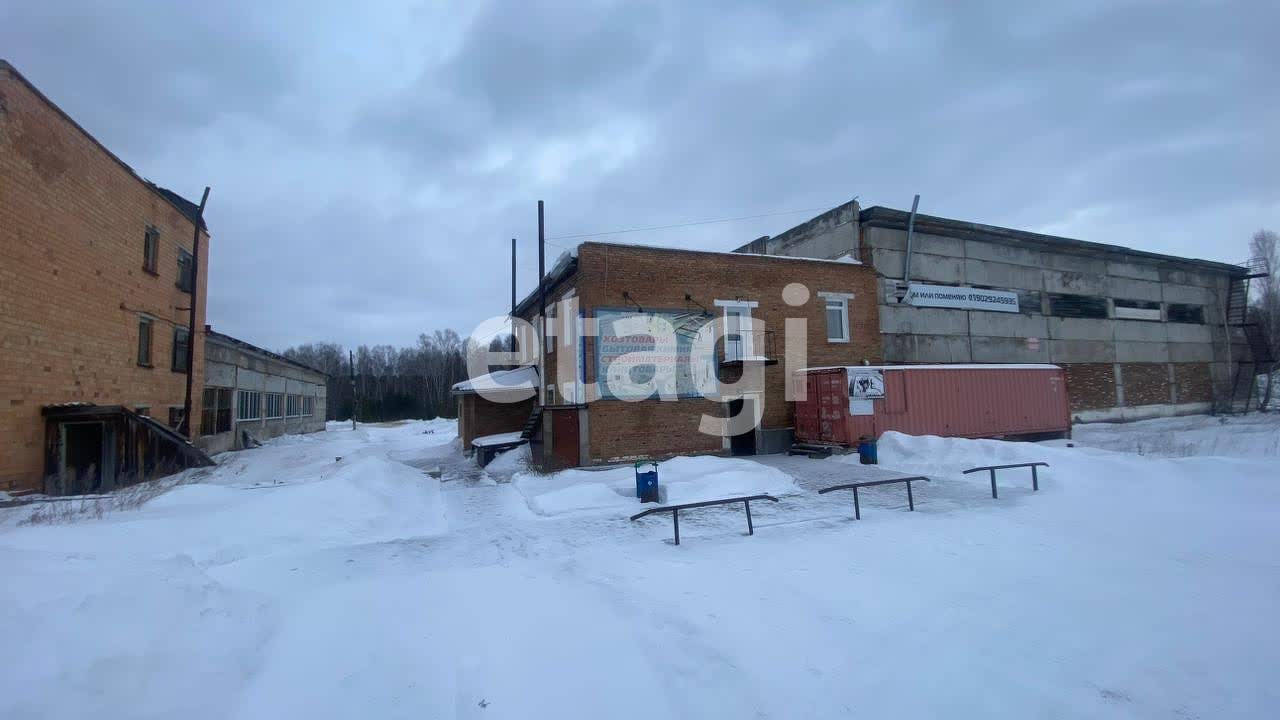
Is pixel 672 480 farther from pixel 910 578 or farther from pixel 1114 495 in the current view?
pixel 1114 495

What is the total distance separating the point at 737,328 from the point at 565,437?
600cm

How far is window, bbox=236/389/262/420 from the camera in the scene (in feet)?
→ 83.0

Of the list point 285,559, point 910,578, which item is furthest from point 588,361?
point 910,578

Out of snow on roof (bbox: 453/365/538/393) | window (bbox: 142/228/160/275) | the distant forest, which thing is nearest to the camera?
window (bbox: 142/228/160/275)

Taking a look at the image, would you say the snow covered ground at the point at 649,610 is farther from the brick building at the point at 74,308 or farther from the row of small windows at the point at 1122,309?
the row of small windows at the point at 1122,309

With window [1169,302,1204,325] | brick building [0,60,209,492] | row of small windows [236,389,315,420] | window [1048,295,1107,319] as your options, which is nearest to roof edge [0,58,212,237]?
brick building [0,60,209,492]

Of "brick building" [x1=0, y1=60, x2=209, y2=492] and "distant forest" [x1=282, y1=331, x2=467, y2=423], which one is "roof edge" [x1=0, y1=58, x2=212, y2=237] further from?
"distant forest" [x1=282, y1=331, x2=467, y2=423]

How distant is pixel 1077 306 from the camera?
24078 mm

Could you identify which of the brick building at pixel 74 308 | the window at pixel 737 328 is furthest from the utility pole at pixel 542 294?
the brick building at pixel 74 308

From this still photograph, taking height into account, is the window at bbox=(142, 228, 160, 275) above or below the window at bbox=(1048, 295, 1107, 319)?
above

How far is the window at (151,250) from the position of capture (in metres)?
16.7

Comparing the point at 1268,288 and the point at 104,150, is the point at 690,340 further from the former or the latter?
the point at 1268,288

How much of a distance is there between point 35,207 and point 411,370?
6968cm

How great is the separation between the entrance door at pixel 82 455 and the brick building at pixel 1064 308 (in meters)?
21.2
